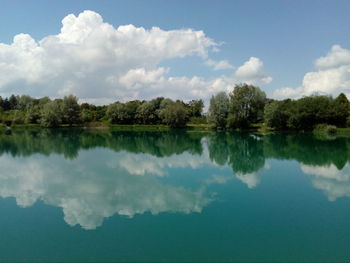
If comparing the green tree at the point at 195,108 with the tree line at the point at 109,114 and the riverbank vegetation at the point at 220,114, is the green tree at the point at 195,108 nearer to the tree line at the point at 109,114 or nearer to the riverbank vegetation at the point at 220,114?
the riverbank vegetation at the point at 220,114

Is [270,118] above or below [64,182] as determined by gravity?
above

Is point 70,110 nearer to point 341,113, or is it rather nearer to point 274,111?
point 274,111

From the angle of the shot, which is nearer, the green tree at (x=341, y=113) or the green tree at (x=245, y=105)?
the green tree at (x=341, y=113)

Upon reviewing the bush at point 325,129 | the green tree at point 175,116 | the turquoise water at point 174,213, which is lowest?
the turquoise water at point 174,213

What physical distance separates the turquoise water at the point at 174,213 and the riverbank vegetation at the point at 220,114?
129 ft

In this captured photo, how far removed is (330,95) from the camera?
201 feet

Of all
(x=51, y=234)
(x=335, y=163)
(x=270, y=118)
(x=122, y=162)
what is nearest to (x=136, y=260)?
(x=51, y=234)

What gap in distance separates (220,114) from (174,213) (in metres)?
53.9

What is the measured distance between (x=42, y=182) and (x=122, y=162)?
7299 mm

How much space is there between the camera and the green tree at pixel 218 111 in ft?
205

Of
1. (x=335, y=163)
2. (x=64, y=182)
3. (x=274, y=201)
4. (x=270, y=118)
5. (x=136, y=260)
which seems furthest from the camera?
(x=270, y=118)

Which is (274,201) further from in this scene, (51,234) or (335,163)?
(335,163)

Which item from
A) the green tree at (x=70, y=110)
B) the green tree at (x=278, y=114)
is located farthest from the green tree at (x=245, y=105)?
the green tree at (x=70, y=110)

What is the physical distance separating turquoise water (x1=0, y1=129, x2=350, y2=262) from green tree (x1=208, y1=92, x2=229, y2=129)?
141 feet
